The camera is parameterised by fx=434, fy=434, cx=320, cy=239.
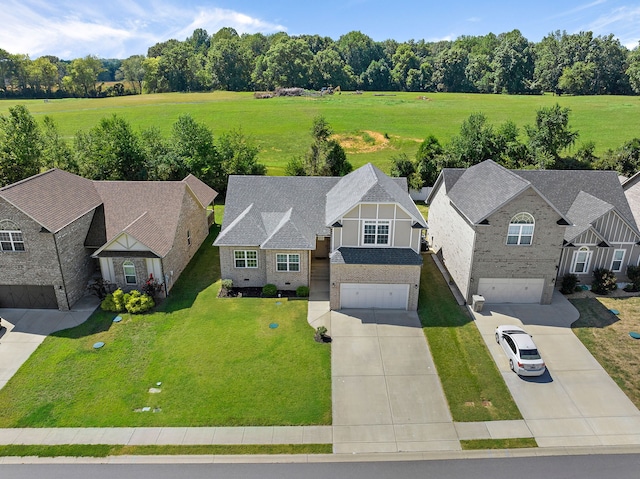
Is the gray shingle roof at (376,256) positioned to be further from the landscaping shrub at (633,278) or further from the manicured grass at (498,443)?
the landscaping shrub at (633,278)

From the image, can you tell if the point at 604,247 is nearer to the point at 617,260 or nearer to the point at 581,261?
the point at 581,261

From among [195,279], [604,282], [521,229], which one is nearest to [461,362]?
[521,229]

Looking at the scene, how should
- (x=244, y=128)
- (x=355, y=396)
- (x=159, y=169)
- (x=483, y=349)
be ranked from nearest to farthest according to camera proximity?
(x=355, y=396) < (x=483, y=349) < (x=159, y=169) < (x=244, y=128)

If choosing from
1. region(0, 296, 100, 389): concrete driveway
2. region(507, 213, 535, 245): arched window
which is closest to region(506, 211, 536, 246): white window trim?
region(507, 213, 535, 245): arched window

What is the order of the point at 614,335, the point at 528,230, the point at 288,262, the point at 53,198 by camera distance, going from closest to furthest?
the point at 614,335 → the point at 528,230 → the point at 53,198 → the point at 288,262

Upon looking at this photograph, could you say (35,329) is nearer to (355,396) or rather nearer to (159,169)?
(355,396)

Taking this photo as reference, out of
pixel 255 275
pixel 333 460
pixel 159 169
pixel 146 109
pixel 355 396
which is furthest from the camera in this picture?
pixel 146 109

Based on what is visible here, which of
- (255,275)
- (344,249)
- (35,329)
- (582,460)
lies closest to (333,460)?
(582,460)
